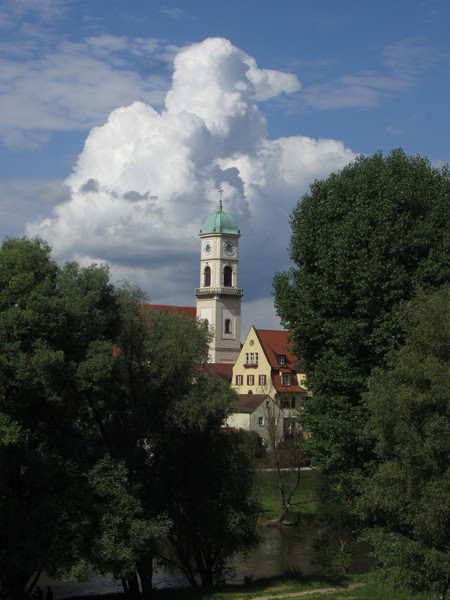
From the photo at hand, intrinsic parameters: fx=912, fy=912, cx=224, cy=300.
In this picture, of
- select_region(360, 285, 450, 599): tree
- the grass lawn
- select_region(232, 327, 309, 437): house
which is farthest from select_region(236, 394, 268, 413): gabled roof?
select_region(360, 285, 450, 599): tree

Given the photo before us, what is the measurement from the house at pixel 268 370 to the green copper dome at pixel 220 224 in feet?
110

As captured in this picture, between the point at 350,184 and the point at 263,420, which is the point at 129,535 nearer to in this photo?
the point at 350,184

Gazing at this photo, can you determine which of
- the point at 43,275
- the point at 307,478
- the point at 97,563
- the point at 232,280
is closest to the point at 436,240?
the point at 43,275

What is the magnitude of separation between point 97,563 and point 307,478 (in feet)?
160

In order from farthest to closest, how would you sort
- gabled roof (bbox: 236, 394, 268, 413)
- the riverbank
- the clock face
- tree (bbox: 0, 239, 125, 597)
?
the clock face, gabled roof (bbox: 236, 394, 268, 413), the riverbank, tree (bbox: 0, 239, 125, 597)

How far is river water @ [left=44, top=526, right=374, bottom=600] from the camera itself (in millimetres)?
42281

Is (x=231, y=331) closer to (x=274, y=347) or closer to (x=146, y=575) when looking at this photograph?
(x=274, y=347)

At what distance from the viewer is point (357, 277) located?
3241 centimetres

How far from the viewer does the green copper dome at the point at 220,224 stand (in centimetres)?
13925

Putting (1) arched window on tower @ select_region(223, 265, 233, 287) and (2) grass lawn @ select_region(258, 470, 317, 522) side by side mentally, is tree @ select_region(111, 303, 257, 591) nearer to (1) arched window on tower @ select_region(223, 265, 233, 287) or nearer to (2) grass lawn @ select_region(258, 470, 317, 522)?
(2) grass lawn @ select_region(258, 470, 317, 522)

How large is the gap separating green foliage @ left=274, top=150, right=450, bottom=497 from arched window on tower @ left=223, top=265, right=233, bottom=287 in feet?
334

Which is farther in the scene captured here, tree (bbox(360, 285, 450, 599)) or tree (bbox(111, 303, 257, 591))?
tree (bbox(111, 303, 257, 591))

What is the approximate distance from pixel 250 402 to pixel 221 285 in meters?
41.8

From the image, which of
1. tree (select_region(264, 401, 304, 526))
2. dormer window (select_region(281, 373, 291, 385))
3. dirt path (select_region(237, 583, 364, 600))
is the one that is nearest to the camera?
dirt path (select_region(237, 583, 364, 600))
